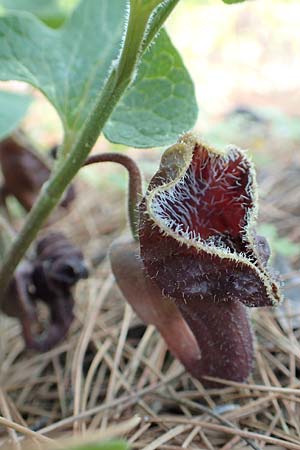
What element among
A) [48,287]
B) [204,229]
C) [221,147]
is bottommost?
[221,147]

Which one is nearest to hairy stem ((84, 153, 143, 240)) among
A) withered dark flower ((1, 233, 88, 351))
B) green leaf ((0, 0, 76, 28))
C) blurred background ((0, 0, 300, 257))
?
withered dark flower ((1, 233, 88, 351))

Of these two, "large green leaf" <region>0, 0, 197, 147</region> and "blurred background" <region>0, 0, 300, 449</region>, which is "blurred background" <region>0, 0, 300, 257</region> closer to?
"blurred background" <region>0, 0, 300, 449</region>

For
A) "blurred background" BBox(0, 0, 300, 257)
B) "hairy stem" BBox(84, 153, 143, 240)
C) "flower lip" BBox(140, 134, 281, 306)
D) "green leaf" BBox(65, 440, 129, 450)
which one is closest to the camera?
"green leaf" BBox(65, 440, 129, 450)

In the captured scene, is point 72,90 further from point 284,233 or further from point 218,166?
point 284,233

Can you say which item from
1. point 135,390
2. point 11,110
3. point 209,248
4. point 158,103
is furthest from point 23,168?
point 209,248

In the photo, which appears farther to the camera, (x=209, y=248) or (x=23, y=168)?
(x=23, y=168)

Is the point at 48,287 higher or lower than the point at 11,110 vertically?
lower

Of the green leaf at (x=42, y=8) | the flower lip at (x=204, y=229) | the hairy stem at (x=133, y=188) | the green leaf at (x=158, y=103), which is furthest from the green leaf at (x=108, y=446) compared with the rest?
the green leaf at (x=42, y=8)

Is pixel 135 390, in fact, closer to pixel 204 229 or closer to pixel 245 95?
pixel 204 229
